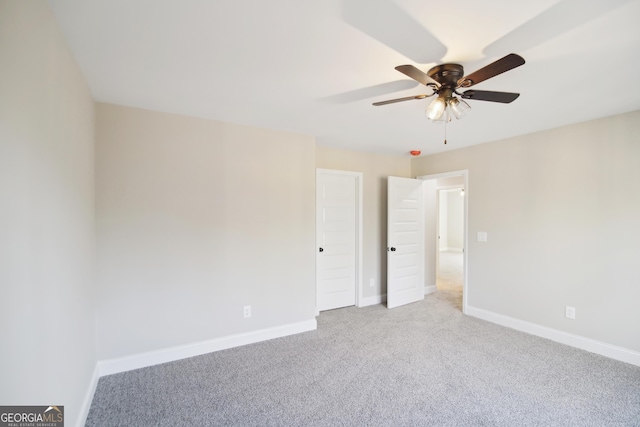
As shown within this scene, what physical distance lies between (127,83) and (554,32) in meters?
2.86

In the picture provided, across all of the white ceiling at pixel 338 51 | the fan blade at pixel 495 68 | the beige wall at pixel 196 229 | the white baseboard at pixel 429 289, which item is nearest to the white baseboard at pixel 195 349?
the beige wall at pixel 196 229

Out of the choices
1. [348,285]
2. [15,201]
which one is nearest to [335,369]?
[348,285]

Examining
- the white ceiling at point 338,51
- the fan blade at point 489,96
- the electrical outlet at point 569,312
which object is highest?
the white ceiling at point 338,51

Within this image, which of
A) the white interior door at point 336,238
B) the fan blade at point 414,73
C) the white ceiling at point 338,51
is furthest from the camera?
the white interior door at point 336,238

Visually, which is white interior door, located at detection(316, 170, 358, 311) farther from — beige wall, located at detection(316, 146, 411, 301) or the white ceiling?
the white ceiling

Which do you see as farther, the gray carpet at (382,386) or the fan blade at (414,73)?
the gray carpet at (382,386)

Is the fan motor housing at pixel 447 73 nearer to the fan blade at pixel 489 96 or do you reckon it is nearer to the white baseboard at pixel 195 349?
the fan blade at pixel 489 96

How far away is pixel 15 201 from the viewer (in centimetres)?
105

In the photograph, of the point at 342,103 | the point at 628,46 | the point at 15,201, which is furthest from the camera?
the point at 342,103

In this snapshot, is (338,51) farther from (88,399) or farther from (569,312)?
(569,312)

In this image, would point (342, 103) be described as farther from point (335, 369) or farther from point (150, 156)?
point (335, 369)

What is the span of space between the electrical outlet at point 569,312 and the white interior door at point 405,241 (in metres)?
1.93

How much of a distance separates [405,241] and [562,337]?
85.6 inches

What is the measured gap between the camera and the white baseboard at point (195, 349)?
2.53 metres
